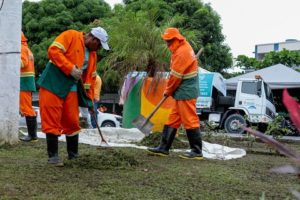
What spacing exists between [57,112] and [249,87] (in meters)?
15.8

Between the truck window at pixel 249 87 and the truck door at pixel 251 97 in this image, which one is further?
the truck window at pixel 249 87

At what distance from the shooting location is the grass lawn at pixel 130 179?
3.64m

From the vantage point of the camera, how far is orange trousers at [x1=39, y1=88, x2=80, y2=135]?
4902 millimetres

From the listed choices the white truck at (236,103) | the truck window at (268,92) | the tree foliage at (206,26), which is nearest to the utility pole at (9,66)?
the white truck at (236,103)

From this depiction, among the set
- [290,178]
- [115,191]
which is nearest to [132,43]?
[290,178]

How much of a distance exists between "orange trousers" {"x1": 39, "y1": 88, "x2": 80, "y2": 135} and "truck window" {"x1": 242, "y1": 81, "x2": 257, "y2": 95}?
1545 cm

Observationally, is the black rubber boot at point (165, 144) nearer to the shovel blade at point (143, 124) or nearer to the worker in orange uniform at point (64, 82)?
the shovel blade at point (143, 124)

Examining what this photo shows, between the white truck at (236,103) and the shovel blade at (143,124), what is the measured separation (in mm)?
9838

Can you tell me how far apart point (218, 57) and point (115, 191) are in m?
26.2

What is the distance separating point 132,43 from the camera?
9.29 m

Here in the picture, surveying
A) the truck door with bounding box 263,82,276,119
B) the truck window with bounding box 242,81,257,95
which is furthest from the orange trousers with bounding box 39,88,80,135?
the truck window with bounding box 242,81,257,95

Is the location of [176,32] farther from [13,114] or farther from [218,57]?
[218,57]

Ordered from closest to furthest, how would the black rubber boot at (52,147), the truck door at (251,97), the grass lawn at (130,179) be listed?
the grass lawn at (130,179) → the black rubber boot at (52,147) → the truck door at (251,97)

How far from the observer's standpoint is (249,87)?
65.6 ft
